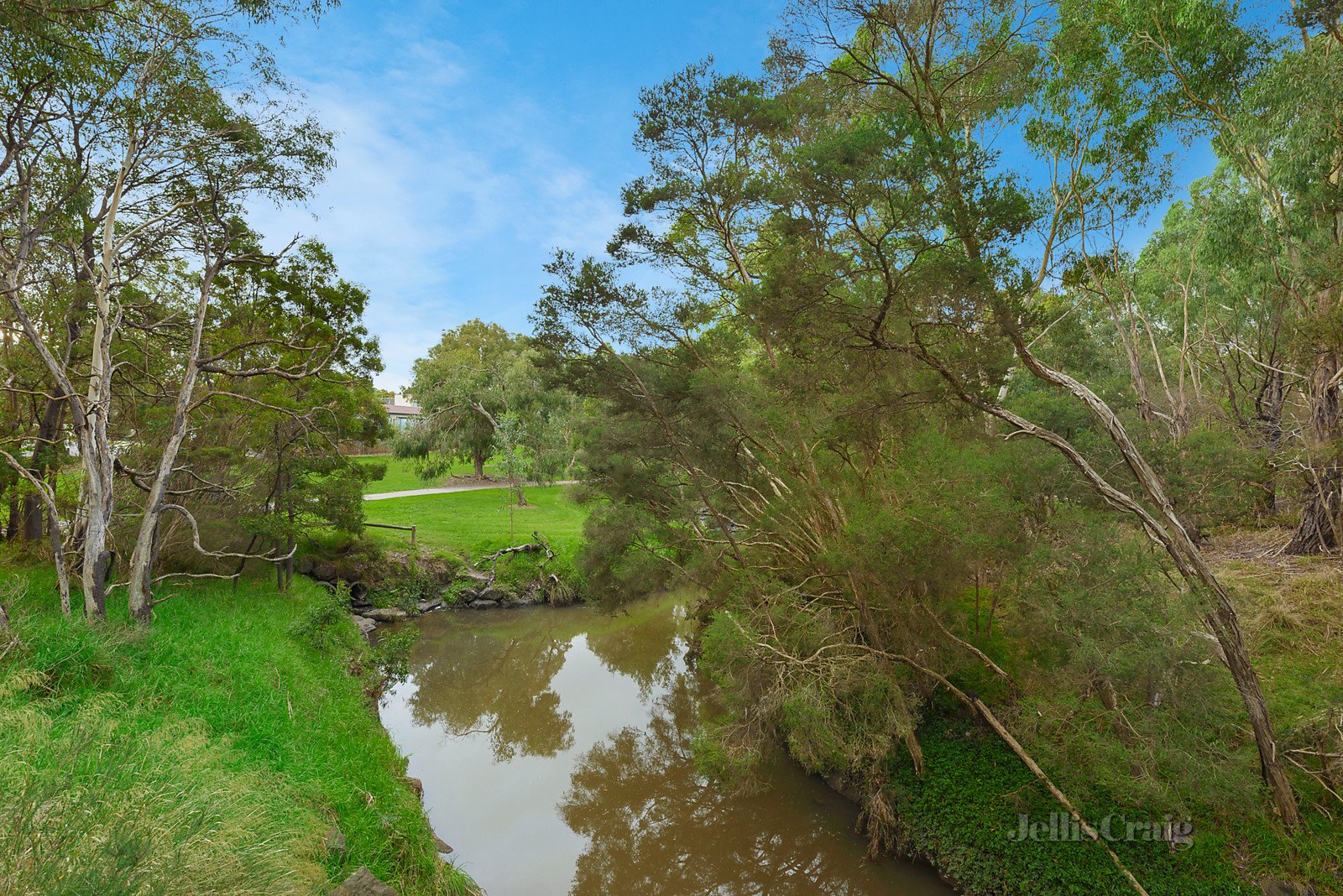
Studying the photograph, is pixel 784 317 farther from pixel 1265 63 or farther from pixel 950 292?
pixel 1265 63

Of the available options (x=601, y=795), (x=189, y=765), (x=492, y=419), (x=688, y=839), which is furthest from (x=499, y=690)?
(x=492, y=419)

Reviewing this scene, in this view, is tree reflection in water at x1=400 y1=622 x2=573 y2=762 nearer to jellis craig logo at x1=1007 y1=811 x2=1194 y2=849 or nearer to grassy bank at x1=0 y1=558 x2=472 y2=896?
grassy bank at x1=0 y1=558 x2=472 y2=896

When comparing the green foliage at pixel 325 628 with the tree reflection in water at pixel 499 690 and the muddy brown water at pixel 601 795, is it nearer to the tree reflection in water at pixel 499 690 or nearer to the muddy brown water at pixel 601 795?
the muddy brown water at pixel 601 795

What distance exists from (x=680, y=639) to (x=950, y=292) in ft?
39.9

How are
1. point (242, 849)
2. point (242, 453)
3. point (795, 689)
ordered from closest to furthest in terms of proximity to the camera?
point (242, 849), point (795, 689), point (242, 453)

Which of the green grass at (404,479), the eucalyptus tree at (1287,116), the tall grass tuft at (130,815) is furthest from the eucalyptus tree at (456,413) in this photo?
the eucalyptus tree at (1287,116)

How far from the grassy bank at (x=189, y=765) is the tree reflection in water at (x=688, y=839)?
6.11 ft

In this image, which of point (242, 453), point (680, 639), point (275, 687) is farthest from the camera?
point (680, 639)

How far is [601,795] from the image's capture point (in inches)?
325

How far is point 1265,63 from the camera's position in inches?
344

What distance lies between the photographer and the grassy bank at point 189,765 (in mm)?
2590

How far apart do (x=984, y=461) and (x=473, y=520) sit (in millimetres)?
18539

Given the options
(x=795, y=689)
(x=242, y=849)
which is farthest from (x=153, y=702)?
(x=795, y=689)

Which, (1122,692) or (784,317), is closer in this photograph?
(1122,692)
